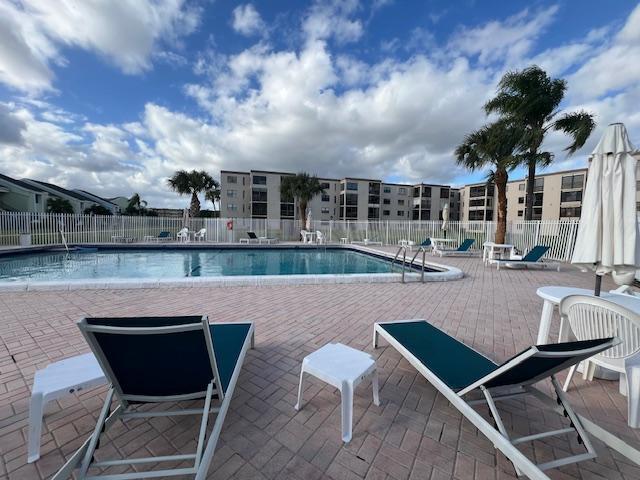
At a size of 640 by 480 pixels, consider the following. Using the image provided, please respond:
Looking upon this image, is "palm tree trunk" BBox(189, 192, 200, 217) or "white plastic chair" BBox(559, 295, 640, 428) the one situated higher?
"palm tree trunk" BBox(189, 192, 200, 217)

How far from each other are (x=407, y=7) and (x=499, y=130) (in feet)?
19.9

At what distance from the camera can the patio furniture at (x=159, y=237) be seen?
1667 cm

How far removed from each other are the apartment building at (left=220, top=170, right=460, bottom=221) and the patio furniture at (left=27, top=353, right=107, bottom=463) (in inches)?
1393

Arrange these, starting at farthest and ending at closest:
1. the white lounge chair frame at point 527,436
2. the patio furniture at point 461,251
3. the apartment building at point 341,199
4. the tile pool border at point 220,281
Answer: the apartment building at point 341,199 → the patio furniture at point 461,251 → the tile pool border at point 220,281 → the white lounge chair frame at point 527,436

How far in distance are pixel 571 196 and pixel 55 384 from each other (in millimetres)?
55447

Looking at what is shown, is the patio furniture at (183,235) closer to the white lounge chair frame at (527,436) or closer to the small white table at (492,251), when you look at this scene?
the small white table at (492,251)

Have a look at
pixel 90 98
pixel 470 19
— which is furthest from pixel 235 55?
pixel 470 19

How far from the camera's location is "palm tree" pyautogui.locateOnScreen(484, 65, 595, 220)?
1094 cm

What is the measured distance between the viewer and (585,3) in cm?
675

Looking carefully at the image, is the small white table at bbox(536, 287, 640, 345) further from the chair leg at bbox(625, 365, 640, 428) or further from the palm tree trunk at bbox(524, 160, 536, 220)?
the palm tree trunk at bbox(524, 160, 536, 220)

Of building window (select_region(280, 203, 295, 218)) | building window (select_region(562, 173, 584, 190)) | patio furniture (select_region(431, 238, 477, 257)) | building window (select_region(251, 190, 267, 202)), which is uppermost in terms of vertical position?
building window (select_region(562, 173, 584, 190))

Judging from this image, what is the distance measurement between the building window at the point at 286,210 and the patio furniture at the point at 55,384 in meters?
42.0

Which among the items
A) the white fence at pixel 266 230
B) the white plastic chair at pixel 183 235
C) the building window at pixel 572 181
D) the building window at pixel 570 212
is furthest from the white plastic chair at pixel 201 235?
the building window at pixel 572 181

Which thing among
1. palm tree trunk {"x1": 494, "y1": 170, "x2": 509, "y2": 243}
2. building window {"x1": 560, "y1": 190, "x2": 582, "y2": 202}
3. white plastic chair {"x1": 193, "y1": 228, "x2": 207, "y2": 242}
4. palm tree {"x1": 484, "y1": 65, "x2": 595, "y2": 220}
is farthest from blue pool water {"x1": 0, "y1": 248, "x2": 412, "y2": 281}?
building window {"x1": 560, "y1": 190, "x2": 582, "y2": 202}
